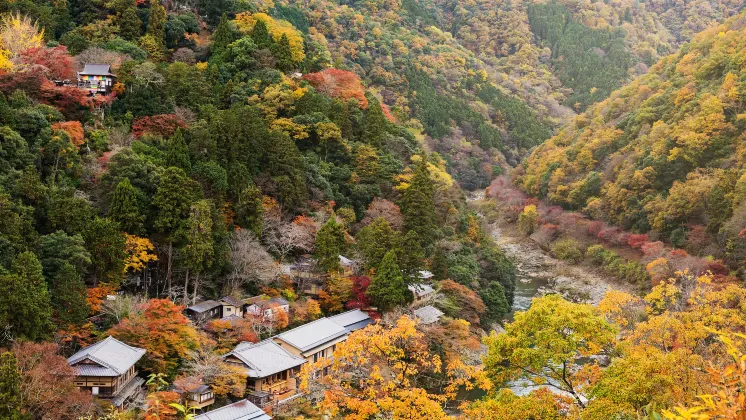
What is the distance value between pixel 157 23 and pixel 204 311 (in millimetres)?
21168

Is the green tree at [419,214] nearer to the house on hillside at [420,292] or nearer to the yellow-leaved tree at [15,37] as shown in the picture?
the house on hillside at [420,292]

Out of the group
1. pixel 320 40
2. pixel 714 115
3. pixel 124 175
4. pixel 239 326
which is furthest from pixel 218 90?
pixel 714 115

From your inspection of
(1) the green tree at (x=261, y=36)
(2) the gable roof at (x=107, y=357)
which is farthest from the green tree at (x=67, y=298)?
(1) the green tree at (x=261, y=36)

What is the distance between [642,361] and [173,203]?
17.6 m

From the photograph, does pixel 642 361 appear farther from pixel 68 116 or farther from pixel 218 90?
pixel 218 90

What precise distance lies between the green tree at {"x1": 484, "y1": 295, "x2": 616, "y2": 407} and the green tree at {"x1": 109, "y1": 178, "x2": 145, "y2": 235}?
15.0m

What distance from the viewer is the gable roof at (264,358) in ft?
69.7

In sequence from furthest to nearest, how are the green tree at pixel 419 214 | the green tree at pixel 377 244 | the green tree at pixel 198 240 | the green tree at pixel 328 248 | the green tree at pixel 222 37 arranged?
1. the green tree at pixel 222 37
2. the green tree at pixel 419 214
3. the green tree at pixel 377 244
4. the green tree at pixel 328 248
5. the green tree at pixel 198 240

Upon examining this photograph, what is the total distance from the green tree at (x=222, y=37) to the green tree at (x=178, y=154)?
43.9ft

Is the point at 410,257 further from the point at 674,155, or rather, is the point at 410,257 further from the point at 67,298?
the point at 674,155

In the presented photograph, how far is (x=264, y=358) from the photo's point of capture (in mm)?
21891

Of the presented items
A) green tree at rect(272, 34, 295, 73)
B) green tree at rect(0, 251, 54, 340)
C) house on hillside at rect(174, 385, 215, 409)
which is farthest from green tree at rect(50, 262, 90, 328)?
green tree at rect(272, 34, 295, 73)

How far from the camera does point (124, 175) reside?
82.5 feet

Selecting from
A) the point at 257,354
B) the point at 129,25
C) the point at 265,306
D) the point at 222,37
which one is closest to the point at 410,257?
the point at 265,306
